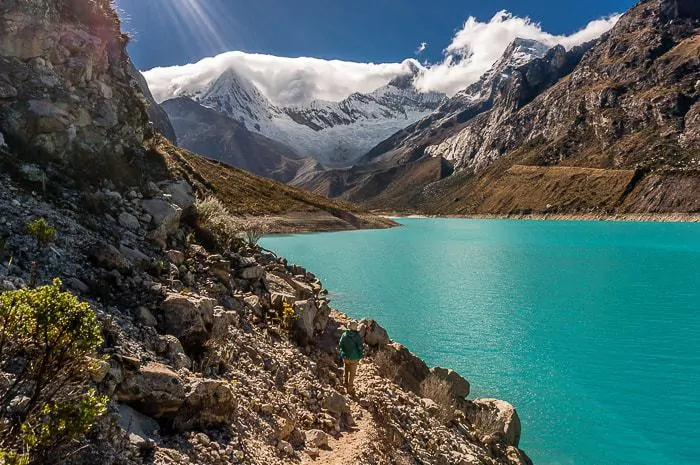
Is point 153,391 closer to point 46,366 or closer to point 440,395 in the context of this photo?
point 46,366

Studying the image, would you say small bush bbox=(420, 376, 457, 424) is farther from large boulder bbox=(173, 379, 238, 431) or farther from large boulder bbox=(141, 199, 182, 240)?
large boulder bbox=(141, 199, 182, 240)

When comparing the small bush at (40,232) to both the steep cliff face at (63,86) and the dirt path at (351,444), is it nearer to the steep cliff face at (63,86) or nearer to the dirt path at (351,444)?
the steep cliff face at (63,86)

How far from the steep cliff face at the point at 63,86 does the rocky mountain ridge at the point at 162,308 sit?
51 mm

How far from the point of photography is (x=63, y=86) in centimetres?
1502

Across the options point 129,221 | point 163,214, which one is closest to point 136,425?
point 129,221

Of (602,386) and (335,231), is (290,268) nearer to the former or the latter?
(602,386)

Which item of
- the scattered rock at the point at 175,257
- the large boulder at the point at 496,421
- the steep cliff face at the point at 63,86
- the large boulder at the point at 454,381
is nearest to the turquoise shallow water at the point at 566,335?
the large boulder at the point at 496,421

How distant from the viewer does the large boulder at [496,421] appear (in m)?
15.3

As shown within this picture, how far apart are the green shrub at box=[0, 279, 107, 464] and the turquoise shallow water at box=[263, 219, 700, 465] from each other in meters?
15.4

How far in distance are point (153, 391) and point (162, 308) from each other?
292 centimetres

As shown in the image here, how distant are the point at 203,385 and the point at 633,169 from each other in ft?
735

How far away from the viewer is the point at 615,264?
6062 centimetres

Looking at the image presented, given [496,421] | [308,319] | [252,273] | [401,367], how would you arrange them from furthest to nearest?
[401,367] < [252,273] < [308,319] < [496,421]

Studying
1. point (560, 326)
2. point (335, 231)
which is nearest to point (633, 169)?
point (335, 231)
